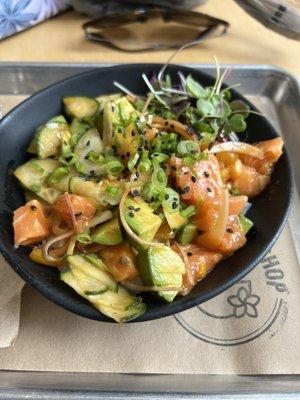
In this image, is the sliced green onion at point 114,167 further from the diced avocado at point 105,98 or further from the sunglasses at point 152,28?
the sunglasses at point 152,28

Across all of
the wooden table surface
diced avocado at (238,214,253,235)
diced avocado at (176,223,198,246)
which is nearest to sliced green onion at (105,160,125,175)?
diced avocado at (176,223,198,246)

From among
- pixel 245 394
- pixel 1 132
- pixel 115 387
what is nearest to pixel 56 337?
pixel 115 387

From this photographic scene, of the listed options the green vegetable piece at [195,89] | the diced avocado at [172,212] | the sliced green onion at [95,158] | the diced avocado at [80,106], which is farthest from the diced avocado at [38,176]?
the green vegetable piece at [195,89]

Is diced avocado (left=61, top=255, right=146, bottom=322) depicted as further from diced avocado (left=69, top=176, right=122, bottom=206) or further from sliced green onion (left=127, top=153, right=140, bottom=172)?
sliced green onion (left=127, top=153, right=140, bottom=172)

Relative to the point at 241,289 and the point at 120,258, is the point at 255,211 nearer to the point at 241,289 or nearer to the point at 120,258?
the point at 241,289

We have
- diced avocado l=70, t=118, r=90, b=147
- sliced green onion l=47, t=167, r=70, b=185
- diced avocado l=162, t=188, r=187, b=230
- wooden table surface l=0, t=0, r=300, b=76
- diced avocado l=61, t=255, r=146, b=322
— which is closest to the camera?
diced avocado l=61, t=255, r=146, b=322
